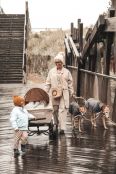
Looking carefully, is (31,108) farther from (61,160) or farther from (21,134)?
(61,160)

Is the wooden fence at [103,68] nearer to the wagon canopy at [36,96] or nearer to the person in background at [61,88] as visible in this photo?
the person in background at [61,88]

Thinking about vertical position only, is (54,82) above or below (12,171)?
above

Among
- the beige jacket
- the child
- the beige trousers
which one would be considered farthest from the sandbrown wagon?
the child

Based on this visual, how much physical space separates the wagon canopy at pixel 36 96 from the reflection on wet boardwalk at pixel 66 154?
85 centimetres

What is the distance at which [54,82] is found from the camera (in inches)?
458

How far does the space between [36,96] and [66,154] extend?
2935mm

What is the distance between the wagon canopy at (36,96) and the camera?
12.0 m

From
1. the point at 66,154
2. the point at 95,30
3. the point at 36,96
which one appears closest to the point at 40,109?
the point at 36,96

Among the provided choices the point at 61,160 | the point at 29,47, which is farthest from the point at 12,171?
the point at 29,47

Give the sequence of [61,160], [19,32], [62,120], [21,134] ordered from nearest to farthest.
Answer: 1. [61,160]
2. [21,134]
3. [62,120]
4. [19,32]

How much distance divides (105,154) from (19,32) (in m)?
29.1

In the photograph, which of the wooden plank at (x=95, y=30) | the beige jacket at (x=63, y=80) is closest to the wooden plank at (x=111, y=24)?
the wooden plank at (x=95, y=30)

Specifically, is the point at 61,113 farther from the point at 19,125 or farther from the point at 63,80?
the point at 19,125

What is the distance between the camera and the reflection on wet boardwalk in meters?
8.14
